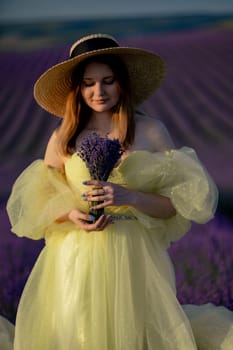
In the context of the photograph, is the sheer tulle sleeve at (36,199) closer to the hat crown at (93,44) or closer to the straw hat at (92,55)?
the straw hat at (92,55)

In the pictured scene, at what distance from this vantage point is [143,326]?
2.72 meters

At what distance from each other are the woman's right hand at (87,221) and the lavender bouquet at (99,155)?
0.07ft

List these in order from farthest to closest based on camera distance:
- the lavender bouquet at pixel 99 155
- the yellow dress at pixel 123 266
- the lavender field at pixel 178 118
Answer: the lavender field at pixel 178 118, the yellow dress at pixel 123 266, the lavender bouquet at pixel 99 155

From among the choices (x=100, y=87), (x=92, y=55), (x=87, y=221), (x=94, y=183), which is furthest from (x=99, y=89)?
(x=87, y=221)

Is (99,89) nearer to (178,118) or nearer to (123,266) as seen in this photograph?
(123,266)

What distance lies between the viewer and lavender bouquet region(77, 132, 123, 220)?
2545mm

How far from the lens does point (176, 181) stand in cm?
274

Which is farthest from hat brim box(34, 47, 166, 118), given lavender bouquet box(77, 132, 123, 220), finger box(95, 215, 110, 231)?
finger box(95, 215, 110, 231)

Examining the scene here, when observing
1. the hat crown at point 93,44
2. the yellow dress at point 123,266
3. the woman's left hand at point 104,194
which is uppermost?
the hat crown at point 93,44

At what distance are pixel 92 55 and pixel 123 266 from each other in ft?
2.34

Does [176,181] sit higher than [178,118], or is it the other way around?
[178,118]

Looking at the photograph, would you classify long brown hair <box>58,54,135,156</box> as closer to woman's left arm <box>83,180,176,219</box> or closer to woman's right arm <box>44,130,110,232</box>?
woman's right arm <box>44,130,110,232</box>

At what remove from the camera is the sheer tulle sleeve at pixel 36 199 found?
2.81 metres

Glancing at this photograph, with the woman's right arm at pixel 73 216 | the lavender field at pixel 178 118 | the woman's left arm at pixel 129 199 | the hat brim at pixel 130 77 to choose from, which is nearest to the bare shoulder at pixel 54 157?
the woman's right arm at pixel 73 216
